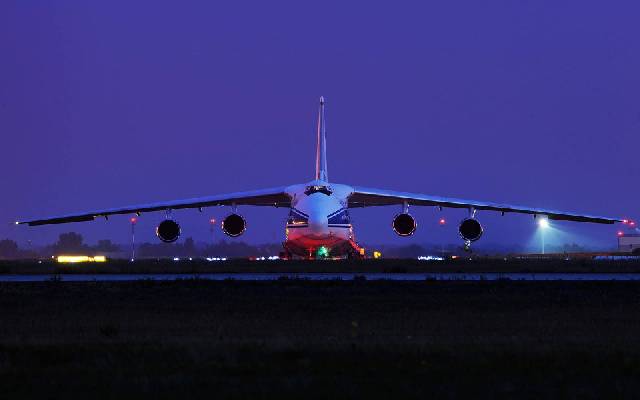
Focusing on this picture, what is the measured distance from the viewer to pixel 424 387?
988cm

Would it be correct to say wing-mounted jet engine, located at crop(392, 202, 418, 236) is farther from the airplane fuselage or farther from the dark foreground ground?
the dark foreground ground

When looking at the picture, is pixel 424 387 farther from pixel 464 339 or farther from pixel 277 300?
pixel 277 300

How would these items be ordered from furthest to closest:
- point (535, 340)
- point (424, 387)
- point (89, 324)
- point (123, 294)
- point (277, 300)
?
1. point (123, 294)
2. point (277, 300)
3. point (89, 324)
4. point (535, 340)
5. point (424, 387)

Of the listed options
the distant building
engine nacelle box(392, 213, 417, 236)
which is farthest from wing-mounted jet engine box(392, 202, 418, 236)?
the distant building

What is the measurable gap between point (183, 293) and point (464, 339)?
1044 cm

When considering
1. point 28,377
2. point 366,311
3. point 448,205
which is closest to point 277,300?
point 366,311

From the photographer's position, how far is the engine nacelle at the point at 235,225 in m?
45.7

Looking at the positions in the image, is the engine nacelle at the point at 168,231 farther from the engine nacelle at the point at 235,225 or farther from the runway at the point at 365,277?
the runway at the point at 365,277

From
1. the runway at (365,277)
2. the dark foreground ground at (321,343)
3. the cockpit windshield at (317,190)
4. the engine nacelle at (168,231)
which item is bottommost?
the dark foreground ground at (321,343)

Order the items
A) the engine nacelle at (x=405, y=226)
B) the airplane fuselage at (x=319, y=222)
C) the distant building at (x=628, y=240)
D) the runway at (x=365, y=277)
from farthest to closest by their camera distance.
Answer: the distant building at (x=628, y=240), the engine nacelle at (x=405, y=226), the airplane fuselage at (x=319, y=222), the runway at (x=365, y=277)

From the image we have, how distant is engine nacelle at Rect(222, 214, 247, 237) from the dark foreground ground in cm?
2189

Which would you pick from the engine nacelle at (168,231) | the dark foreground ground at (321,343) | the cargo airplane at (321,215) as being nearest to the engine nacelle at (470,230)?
the cargo airplane at (321,215)

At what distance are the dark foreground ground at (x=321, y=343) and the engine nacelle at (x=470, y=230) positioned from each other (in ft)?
68.2

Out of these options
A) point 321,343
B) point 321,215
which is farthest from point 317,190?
point 321,343
